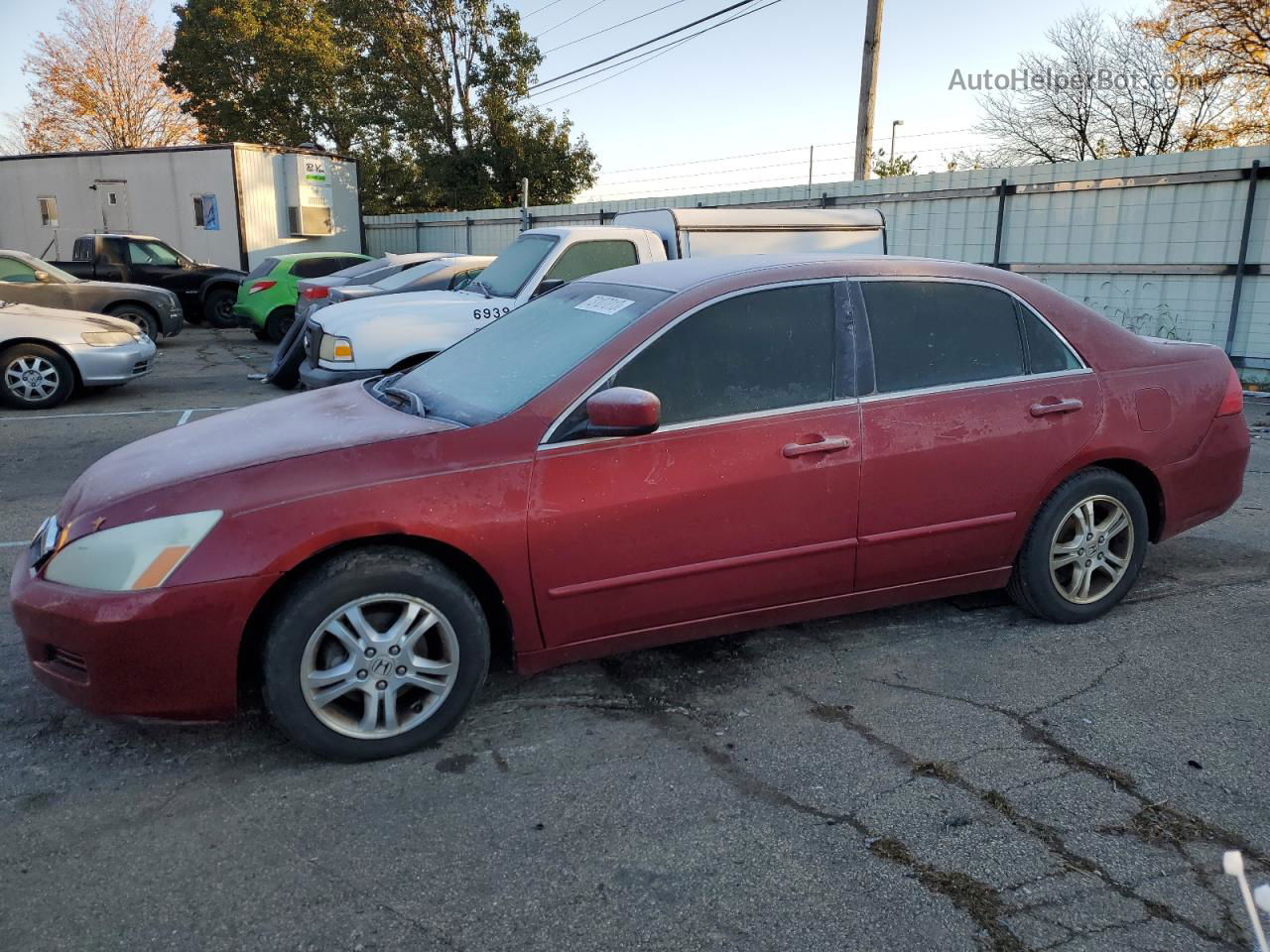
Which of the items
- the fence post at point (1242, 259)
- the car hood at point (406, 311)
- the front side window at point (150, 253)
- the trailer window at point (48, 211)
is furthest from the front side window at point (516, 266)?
the trailer window at point (48, 211)

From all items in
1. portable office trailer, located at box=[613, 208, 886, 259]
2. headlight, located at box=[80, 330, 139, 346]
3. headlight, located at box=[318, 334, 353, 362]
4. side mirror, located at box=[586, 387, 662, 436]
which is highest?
portable office trailer, located at box=[613, 208, 886, 259]

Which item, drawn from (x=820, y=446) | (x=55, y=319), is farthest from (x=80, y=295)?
(x=820, y=446)

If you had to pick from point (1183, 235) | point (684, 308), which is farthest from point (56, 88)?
point (684, 308)

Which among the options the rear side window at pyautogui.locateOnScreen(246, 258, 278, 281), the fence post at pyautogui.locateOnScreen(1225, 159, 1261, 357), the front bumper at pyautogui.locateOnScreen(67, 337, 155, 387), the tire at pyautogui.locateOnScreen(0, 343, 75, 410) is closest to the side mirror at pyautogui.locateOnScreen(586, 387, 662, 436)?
the front bumper at pyautogui.locateOnScreen(67, 337, 155, 387)

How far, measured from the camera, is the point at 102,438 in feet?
28.6

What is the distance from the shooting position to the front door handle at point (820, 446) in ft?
11.6

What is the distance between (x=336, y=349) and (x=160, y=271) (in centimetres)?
1330

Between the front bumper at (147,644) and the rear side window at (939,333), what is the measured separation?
7.94 feet

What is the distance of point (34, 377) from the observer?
33.0 ft

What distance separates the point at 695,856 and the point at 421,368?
251cm

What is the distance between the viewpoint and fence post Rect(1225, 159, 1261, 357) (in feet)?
34.8

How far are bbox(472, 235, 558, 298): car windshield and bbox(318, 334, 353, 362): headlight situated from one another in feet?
4.68

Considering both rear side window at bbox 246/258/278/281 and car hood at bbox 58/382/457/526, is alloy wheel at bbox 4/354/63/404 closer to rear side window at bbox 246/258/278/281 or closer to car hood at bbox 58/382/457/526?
rear side window at bbox 246/258/278/281

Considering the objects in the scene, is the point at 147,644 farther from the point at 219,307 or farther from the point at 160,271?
the point at 160,271
